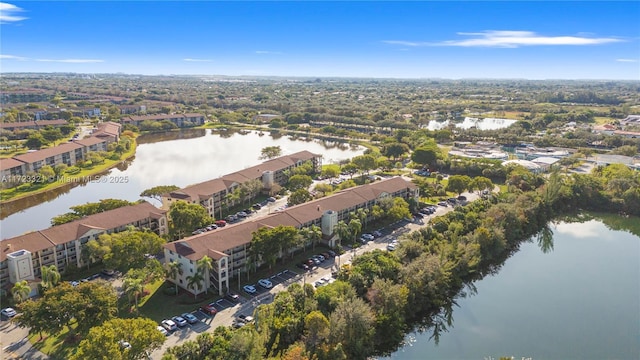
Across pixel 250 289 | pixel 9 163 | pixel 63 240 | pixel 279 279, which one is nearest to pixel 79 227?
pixel 63 240

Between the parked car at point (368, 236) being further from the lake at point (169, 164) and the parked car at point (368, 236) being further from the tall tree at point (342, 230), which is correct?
the lake at point (169, 164)

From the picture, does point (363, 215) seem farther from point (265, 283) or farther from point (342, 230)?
point (265, 283)

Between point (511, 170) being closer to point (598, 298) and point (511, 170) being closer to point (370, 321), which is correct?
point (598, 298)

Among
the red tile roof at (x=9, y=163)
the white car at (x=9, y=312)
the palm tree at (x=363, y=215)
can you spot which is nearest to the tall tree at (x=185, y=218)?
the white car at (x=9, y=312)

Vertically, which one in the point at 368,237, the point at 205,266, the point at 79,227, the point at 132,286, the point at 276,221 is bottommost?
the point at 368,237

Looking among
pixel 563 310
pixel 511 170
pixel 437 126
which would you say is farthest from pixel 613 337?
pixel 437 126
